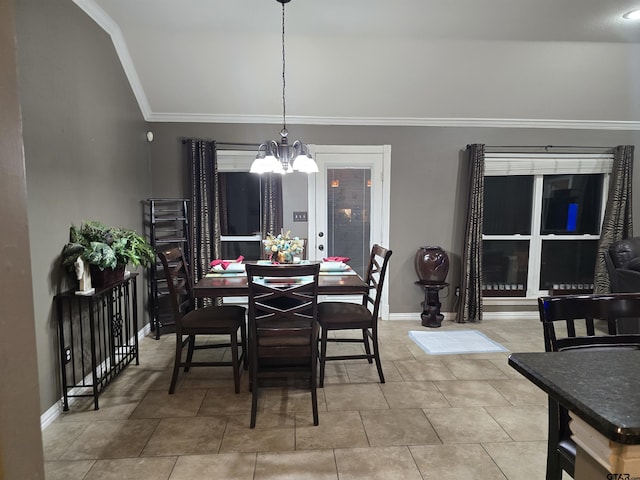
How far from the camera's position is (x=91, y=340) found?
2607 mm

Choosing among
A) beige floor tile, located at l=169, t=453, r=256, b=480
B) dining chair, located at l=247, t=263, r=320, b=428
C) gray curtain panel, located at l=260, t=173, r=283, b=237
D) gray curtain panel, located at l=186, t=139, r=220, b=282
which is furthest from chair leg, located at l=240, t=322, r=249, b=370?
gray curtain panel, located at l=260, t=173, r=283, b=237

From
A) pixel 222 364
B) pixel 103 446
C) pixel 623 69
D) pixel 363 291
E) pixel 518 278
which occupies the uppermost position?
pixel 623 69

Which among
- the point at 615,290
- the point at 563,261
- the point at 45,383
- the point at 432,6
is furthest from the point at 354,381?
the point at 563,261

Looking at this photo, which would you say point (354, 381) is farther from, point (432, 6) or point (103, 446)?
point (432, 6)

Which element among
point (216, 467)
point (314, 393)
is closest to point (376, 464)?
point (314, 393)

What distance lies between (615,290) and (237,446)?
12.4ft

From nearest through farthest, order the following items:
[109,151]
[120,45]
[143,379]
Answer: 1. [143,379]
2. [109,151]
3. [120,45]

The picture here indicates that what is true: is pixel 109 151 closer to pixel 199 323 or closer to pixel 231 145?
pixel 231 145

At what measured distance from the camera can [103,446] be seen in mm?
2217

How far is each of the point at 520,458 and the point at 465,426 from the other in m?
0.36

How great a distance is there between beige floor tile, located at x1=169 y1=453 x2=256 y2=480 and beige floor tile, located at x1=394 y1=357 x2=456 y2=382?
58.0 inches

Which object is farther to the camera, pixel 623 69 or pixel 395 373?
pixel 623 69

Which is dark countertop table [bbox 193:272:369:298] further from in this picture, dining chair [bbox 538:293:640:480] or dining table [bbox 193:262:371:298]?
dining chair [bbox 538:293:640:480]

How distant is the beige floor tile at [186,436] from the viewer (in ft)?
7.14
